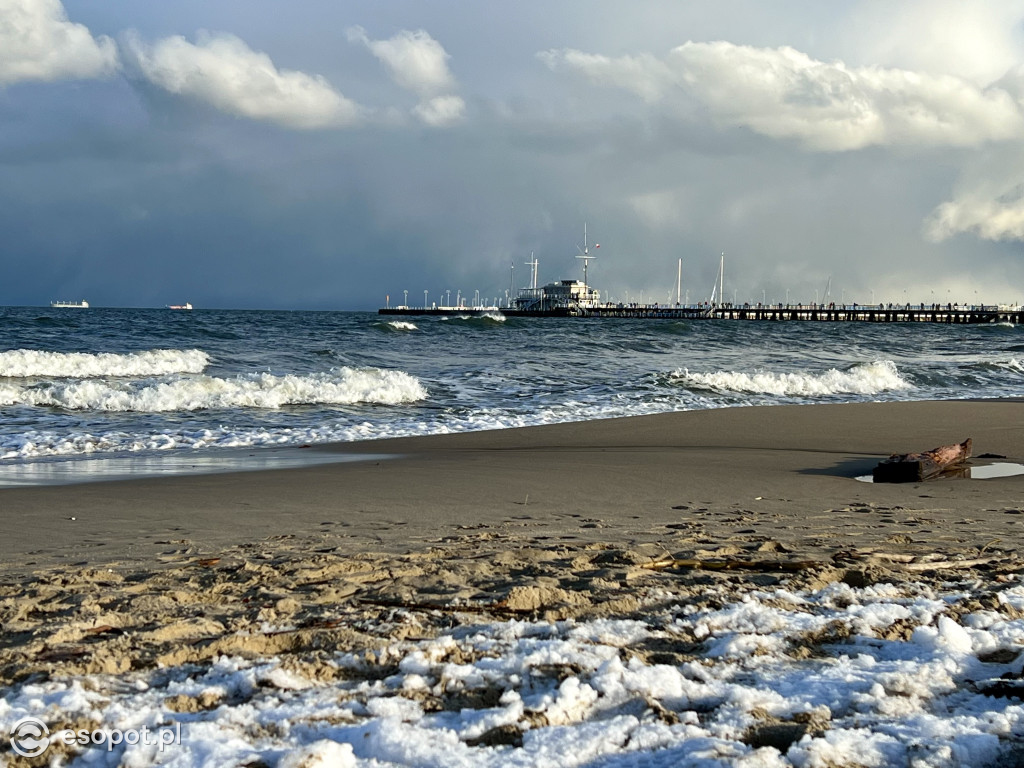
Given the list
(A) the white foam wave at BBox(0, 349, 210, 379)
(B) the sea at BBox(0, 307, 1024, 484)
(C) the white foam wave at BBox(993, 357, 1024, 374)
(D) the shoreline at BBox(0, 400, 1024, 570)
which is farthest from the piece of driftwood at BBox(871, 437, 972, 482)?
(C) the white foam wave at BBox(993, 357, 1024, 374)

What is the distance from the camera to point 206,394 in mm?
15961

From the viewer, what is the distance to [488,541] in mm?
5340

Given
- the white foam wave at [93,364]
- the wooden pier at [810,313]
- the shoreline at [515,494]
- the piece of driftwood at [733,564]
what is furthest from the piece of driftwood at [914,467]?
the wooden pier at [810,313]

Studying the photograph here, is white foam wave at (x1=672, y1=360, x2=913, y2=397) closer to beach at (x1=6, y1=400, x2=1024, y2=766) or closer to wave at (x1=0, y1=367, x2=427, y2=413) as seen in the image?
wave at (x1=0, y1=367, x2=427, y2=413)

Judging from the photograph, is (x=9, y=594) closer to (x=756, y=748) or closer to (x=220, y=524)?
(x=220, y=524)

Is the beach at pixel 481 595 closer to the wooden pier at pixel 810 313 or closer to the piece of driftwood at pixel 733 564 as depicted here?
the piece of driftwood at pixel 733 564

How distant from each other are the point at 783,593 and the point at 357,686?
6.58ft

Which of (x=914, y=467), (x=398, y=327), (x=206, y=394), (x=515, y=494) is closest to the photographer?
(x=515, y=494)

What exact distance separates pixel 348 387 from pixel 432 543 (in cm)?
1241

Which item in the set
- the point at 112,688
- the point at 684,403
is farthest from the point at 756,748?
the point at 684,403

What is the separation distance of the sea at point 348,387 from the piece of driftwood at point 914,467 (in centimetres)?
640

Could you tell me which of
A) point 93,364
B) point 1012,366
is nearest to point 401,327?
point 93,364

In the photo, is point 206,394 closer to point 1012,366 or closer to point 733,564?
point 733,564

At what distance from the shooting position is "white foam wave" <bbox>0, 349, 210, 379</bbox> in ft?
71.5
